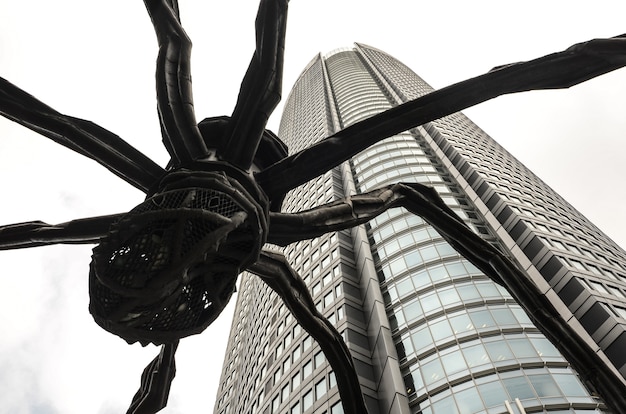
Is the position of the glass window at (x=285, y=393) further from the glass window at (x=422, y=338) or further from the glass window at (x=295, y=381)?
the glass window at (x=422, y=338)

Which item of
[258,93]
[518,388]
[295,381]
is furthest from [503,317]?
[258,93]

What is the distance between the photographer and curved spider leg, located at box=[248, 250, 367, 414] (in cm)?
379

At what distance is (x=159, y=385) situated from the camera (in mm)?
3930

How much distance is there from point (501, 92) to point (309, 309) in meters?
2.45

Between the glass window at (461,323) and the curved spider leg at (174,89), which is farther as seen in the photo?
the glass window at (461,323)

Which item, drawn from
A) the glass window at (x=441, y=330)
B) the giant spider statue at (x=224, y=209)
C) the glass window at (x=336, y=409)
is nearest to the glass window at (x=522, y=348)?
the glass window at (x=441, y=330)

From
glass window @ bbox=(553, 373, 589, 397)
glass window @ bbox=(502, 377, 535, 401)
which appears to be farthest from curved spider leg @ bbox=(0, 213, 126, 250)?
glass window @ bbox=(553, 373, 589, 397)

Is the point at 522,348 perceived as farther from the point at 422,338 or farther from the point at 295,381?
the point at 295,381

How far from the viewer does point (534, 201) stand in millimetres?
41188

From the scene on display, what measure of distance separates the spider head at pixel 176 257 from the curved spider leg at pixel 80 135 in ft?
2.16

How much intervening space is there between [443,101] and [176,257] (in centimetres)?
233

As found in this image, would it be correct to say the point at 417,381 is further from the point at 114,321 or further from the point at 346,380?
the point at 114,321

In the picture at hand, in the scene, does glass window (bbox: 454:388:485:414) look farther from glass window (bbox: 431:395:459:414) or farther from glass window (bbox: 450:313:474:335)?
glass window (bbox: 450:313:474:335)

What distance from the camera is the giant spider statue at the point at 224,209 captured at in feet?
8.84
